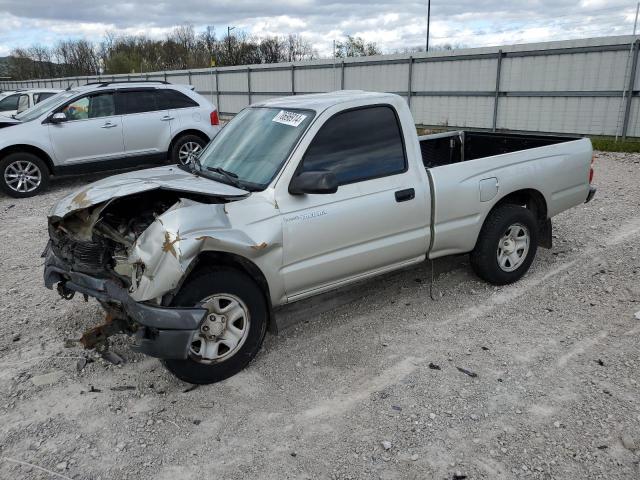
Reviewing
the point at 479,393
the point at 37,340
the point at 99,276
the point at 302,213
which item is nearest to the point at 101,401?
the point at 99,276

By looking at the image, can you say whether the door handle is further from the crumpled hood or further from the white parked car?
the white parked car

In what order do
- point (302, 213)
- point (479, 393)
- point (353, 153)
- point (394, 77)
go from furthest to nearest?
point (394, 77)
point (353, 153)
point (302, 213)
point (479, 393)

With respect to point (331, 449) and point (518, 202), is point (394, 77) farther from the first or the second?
point (331, 449)

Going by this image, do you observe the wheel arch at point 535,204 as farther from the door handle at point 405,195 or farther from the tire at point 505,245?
the door handle at point 405,195

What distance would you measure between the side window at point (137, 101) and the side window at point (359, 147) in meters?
7.12

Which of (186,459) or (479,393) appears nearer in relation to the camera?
(186,459)

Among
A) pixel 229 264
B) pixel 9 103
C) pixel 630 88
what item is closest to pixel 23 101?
pixel 9 103

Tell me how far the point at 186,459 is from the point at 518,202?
12.7 feet

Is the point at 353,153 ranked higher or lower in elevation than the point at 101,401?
higher

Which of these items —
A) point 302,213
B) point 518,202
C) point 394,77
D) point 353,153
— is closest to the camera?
point 302,213

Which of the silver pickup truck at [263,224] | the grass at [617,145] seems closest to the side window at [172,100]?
the silver pickup truck at [263,224]

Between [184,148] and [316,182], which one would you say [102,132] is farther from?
[316,182]

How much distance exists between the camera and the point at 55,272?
388 cm

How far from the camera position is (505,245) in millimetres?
5062
